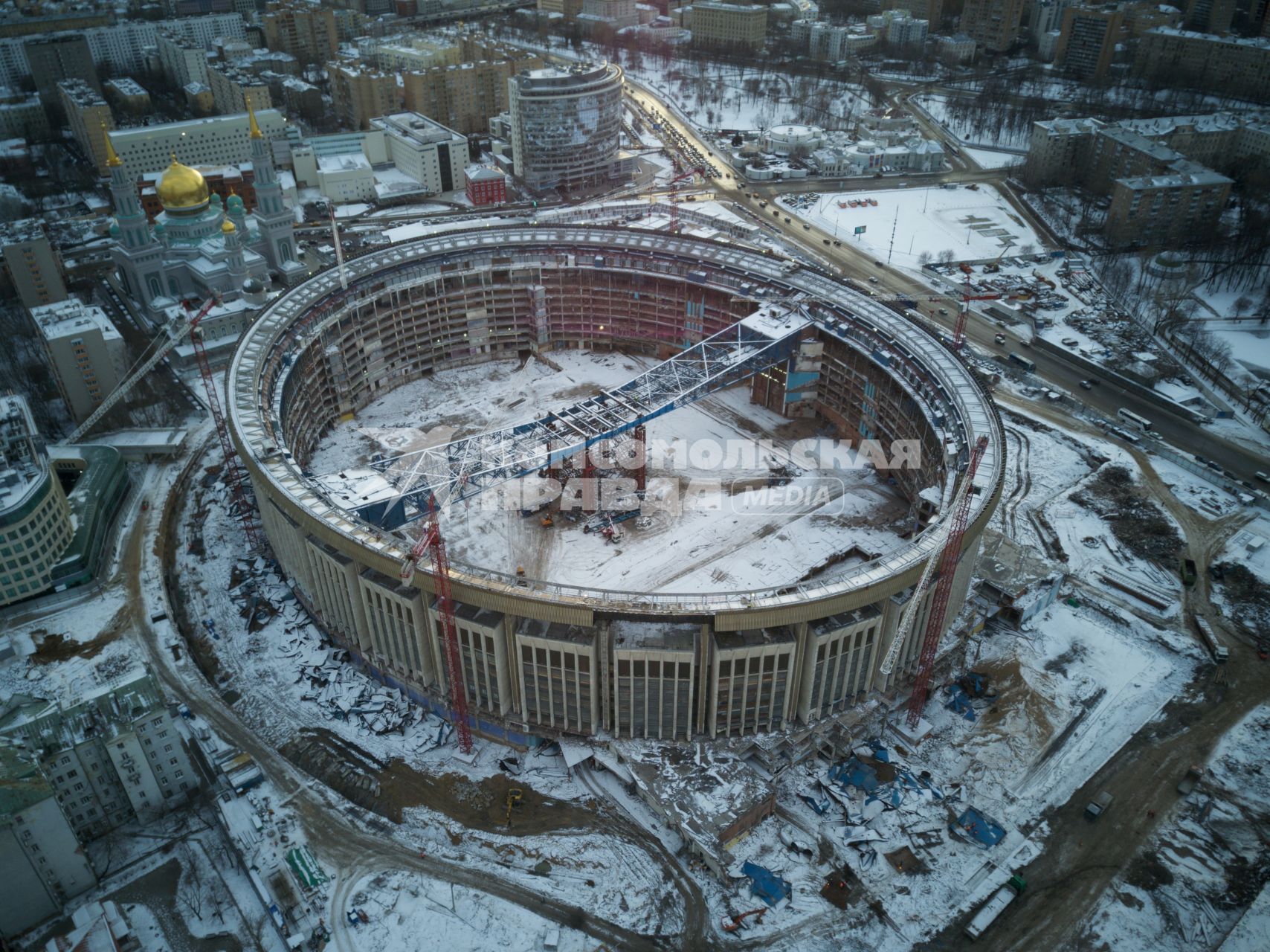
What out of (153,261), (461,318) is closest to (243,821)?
(461,318)

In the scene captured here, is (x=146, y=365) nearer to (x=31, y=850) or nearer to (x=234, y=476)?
(x=234, y=476)

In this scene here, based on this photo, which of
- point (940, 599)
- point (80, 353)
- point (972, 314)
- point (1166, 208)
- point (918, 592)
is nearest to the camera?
point (918, 592)

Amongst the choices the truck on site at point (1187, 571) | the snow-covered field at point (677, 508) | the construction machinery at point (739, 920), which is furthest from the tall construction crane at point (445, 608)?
the truck on site at point (1187, 571)

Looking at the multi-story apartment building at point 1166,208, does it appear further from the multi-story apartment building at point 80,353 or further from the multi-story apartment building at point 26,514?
the multi-story apartment building at point 26,514

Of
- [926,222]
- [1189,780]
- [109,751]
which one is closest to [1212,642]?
[1189,780]

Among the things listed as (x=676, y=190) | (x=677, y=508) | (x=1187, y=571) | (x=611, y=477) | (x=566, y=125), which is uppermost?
(x=566, y=125)

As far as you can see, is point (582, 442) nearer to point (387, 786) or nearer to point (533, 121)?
point (387, 786)
